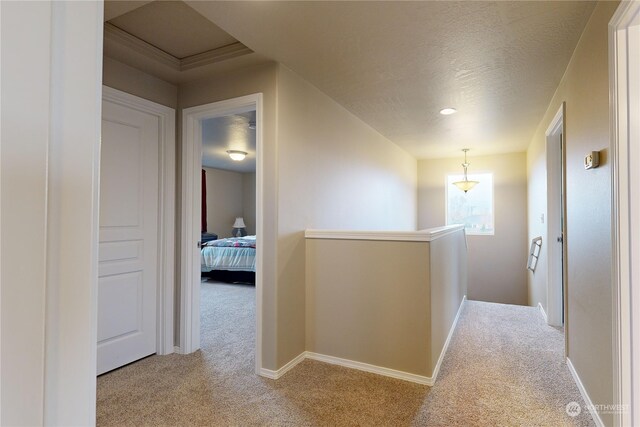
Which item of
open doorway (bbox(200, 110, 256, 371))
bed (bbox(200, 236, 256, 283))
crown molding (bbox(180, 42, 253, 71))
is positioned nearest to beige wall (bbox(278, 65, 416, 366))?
crown molding (bbox(180, 42, 253, 71))

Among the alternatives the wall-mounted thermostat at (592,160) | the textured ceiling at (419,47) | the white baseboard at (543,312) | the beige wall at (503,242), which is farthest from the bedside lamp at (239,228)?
the wall-mounted thermostat at (592,160)

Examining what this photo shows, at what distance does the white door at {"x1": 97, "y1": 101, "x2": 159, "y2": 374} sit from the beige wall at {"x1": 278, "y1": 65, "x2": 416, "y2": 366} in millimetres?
1074

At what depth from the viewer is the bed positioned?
565 cm

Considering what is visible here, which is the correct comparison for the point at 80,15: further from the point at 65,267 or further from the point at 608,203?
the point at 608,203

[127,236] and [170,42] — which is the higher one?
[170,42]

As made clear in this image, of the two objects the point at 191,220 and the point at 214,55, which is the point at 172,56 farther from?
the point at 191,220

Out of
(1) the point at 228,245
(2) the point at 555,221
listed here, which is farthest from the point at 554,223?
(1) the point at 228,245

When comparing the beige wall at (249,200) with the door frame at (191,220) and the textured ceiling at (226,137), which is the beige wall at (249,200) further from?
the door frame at (191,220)

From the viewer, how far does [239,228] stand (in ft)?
28.0

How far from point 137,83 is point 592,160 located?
303 centimetres

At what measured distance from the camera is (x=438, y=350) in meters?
2.50

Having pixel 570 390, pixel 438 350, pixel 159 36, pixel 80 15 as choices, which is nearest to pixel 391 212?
pixel 438 350

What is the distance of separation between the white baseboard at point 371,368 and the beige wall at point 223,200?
20.0 feet

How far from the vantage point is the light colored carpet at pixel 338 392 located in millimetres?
1878
